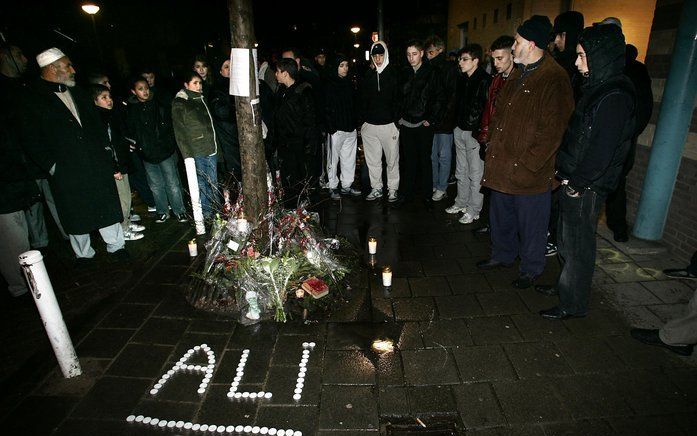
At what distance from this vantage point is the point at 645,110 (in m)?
4.32

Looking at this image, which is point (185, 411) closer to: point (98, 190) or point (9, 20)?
point (98, 190)

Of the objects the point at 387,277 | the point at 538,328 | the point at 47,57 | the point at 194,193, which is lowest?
the point at 538,328

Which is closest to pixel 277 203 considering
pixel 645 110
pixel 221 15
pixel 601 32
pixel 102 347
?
pixel 102 347

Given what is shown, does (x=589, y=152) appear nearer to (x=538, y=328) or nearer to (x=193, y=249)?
(x=538, y=328)

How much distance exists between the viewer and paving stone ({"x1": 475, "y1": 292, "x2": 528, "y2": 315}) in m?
3.83

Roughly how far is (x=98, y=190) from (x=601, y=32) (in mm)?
5379

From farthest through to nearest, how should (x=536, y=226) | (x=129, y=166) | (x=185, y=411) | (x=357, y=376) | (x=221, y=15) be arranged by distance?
(x=221, y=15) < (x=129, y=166) < (x=536, y=226) < (x=357, y=376) < (x=185, y=411)

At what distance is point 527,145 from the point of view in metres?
3.77

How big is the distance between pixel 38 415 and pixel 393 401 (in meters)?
2.60

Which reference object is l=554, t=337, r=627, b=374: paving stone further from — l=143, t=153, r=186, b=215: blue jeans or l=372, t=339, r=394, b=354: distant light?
l=143, t=153, r=186, b=215: blue jeans

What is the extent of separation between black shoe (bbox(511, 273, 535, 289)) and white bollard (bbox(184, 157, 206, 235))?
4369 mm

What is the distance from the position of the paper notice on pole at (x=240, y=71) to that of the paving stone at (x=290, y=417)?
2825mm

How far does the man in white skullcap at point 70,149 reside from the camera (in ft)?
13.6

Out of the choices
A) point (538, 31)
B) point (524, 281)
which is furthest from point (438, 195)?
point (538, 31)
